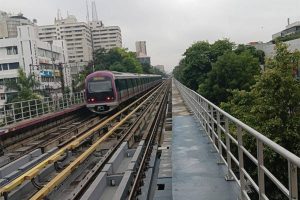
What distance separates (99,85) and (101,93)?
1.83 ft

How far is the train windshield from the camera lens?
2348 cm

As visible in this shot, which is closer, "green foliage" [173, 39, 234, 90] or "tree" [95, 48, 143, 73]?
"green foliage" [173, 39, 234, 90]

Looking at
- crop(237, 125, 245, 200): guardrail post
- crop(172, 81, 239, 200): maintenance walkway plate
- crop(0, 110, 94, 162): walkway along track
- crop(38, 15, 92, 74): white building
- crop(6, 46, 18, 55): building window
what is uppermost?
crop(38, 15, 92, 74): white building

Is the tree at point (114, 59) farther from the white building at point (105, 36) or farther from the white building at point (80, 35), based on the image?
the white building at point (105, 36)

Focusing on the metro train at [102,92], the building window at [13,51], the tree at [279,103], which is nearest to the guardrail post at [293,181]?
the tree at [279,103]

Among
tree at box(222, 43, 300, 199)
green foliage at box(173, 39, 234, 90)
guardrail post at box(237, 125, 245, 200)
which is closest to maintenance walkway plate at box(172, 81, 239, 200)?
guardrail post at box(237, 125, 245, 200)

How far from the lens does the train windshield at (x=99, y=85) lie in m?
23.5

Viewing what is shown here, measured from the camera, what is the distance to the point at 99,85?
2361cm

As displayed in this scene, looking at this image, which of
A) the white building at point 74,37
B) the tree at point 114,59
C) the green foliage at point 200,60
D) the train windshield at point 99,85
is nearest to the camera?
the train windshield at point 99,85

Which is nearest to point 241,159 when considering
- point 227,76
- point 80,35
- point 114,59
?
point 227,76

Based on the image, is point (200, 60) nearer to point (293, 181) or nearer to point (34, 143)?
point (34, 143)

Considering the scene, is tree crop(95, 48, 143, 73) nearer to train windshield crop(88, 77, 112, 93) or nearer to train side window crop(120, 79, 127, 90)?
train side window crop(120, 79, 127, 90)

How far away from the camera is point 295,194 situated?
2848 millimetres

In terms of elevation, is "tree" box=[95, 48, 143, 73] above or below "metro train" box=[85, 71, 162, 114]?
above
